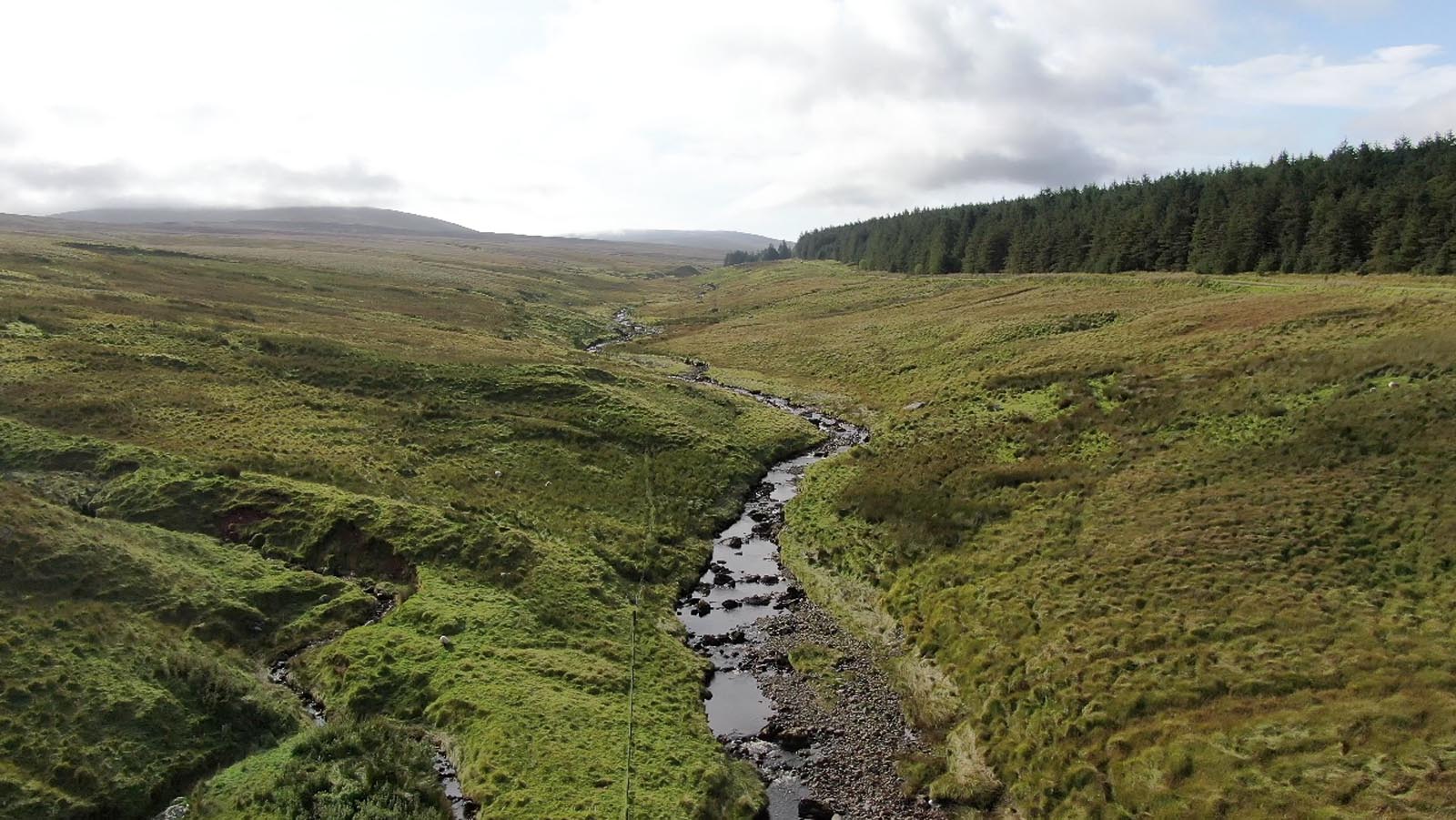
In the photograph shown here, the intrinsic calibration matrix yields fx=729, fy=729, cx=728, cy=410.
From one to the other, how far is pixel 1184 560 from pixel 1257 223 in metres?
91.5

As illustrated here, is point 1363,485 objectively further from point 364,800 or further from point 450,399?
point 450,399

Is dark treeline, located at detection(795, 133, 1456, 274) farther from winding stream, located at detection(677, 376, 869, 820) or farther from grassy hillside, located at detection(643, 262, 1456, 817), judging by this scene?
winding stream, located at detection(677, 376, 869, 820)

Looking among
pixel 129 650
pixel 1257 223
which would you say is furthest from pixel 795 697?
pixel 1257 223

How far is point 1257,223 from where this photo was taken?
96.7m

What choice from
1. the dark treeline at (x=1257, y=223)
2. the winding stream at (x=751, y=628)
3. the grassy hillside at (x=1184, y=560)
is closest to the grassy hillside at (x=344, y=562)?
the winding stream at (x=751, y=628)

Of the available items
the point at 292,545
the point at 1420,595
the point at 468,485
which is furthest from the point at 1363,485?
the point at 292,545

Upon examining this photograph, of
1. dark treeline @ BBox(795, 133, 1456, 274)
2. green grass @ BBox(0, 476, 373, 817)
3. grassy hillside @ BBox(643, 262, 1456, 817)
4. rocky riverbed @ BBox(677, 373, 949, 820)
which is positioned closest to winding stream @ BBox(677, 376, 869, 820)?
rocky riverbed @ BBox(677, 373, 949, 820)

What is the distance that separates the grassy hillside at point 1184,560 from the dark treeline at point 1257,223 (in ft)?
88.1

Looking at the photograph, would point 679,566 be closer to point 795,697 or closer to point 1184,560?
point 795,697

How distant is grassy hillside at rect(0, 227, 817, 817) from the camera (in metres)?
20.8

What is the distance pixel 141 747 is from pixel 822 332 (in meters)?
82.5

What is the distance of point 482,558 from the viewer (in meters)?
33.3

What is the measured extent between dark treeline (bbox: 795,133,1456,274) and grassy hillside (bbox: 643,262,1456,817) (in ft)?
88.1

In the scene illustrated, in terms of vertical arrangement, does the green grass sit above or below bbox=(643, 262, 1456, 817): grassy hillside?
below
